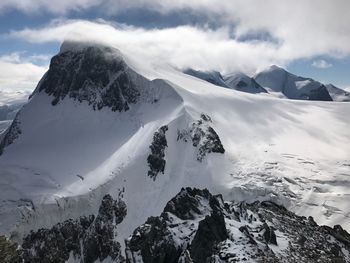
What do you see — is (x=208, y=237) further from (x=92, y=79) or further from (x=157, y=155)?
(x=92, y=79)

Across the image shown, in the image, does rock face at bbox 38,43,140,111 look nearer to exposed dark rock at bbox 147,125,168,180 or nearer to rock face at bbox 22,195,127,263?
exposed dark rock at bbox 147,125,168,180

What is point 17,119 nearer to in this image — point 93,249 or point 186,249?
point 93,249

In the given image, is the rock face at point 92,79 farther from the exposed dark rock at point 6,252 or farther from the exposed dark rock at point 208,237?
the exposed dark rock at point 6,252

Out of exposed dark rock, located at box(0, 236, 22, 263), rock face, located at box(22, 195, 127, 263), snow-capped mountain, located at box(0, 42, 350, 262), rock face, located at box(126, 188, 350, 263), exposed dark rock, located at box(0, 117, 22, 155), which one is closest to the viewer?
exposed dark rock, located at box(0, 236, 22, 263)

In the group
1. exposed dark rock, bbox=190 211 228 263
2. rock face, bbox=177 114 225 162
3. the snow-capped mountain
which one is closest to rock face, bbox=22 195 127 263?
the snow-capped mountain

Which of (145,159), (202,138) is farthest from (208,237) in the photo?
(202,138)

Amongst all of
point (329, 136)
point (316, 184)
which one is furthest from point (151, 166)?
point (329, 136)
